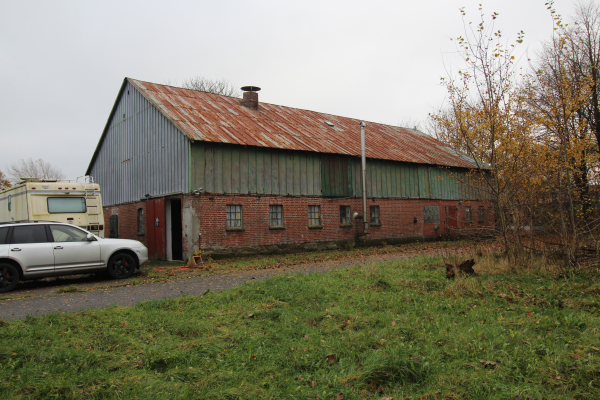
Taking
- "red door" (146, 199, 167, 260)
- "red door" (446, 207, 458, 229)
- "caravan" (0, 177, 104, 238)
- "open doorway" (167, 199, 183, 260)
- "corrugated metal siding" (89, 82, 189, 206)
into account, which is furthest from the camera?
"red door" (446, 207, 458, 229)

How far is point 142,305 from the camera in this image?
822cm

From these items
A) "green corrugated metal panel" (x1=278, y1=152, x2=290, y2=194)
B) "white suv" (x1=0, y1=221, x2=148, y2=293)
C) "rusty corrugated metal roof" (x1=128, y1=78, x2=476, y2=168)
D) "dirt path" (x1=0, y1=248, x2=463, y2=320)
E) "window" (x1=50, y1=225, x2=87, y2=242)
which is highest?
"rusty corrugated metal roof" (x1=128, y1=78, x2=476, y2=168)

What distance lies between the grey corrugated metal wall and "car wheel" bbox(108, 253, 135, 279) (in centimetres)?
487

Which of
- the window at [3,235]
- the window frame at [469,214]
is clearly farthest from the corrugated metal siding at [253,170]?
the window frame at [469,214]

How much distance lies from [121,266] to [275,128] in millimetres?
11461

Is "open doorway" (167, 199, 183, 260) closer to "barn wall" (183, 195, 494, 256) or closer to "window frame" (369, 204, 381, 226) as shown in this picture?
"barn wall" (183, 195, 494, 256)

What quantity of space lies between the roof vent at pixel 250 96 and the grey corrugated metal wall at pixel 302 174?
18.0ft

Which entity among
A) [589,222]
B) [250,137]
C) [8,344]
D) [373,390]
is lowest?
[373,390]

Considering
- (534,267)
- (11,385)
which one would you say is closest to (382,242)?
(534,267)

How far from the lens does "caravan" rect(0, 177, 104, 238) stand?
15.6 m

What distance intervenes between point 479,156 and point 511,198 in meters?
1.43

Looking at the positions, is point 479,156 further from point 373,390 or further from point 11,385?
point 11,385

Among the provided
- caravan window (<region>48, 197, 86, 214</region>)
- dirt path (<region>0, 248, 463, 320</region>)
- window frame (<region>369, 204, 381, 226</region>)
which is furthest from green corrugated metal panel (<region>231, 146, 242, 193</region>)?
window frame (<region>369, 204, 381, 226</region>)

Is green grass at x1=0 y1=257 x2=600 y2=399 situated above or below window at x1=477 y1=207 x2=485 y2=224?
below
